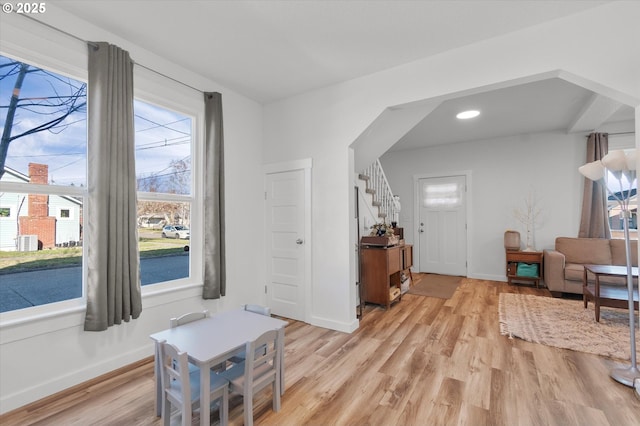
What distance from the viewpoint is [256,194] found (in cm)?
387

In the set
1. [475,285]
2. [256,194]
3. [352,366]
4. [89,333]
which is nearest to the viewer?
[89,333]

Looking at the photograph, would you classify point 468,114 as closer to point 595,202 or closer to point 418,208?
point 418,208

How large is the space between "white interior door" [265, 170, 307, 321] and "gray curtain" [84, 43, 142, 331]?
166 centimetres

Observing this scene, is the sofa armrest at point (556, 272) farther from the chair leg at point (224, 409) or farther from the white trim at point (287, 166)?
the chair leg at point (224, 409)

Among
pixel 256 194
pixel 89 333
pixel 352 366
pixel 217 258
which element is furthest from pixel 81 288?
pixel 352 366

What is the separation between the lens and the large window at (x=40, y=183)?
2.06 meters

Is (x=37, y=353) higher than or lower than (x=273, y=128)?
lower

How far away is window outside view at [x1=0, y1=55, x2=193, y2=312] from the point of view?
6.75ft

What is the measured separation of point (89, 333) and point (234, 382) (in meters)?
1.41

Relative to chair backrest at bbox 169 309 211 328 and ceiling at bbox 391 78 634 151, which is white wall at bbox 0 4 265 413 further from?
ceiling at bbox 391 78 634 151

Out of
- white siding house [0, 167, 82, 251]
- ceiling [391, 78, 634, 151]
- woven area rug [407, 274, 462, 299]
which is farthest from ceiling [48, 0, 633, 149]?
woven area rug [407, 274, 462, 299]

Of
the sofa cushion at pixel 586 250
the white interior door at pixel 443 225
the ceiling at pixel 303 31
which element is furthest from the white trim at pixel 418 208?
the ceiling at pixel 303 31

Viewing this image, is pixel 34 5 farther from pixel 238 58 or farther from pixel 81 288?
pixel 81 288

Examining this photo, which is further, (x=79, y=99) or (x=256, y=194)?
(x=256, y=194)
